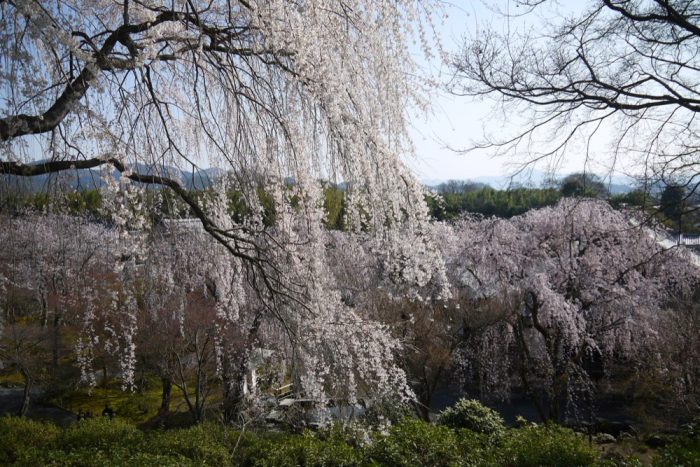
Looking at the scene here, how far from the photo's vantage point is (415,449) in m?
5.37

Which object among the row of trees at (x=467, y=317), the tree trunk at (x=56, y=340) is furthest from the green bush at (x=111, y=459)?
the tree trunk at (x=56, y=340)

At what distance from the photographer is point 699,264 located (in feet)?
36.3

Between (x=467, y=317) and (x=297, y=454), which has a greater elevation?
(x=467, y=317)

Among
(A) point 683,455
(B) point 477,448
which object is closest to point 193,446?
(B) point 477,448

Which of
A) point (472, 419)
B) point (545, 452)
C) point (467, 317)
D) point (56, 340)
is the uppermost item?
point (56, 340)

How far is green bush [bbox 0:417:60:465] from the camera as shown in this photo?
204 inches

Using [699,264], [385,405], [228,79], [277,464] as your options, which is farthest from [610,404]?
[228,79]

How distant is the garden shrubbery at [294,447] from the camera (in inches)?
185

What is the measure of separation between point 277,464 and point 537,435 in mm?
2821

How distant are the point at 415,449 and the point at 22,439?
4.59 m

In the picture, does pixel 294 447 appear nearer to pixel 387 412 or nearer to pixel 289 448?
pixel 289 448

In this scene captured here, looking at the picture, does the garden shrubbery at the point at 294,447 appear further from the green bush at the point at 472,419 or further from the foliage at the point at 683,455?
the green bush at the point at 472,419

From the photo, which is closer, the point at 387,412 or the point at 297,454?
the point at 297,454

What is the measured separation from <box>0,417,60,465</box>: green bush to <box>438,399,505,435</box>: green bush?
5230mm
